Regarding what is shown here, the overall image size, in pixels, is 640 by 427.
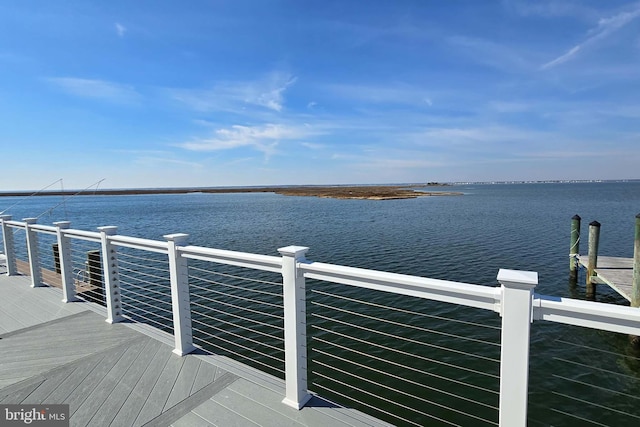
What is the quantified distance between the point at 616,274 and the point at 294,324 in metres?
10.3

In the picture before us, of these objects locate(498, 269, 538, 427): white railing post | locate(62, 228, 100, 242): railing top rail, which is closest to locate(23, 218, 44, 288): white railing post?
locate(62, 228, 100, 242): railing top rail

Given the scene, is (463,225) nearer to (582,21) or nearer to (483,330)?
(582,21)

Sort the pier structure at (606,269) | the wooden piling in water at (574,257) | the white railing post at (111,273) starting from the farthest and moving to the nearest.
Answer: the wooden piling in water at (574,257) < the pier structure at (606,269) < the white railing post at (111,273)

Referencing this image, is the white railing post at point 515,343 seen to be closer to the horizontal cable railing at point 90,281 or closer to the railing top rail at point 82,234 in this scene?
the railing top rail at point 82,234

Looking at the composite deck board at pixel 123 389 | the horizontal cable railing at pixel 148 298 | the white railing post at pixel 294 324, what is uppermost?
the white railing post at pixel 294 324

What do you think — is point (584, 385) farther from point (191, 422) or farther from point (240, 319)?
point (240, 319)

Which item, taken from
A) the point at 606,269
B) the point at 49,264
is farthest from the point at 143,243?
the point at 49,264

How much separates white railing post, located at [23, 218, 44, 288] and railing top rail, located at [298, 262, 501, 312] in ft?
18.6

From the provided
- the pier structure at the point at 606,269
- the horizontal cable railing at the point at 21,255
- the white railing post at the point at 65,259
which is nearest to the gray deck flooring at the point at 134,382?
the white railing post at the point at 65,259

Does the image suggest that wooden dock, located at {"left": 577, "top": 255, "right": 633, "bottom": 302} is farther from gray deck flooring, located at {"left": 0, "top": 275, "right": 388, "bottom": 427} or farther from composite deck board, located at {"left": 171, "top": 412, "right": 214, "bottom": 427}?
composite deck board, located at {"left": 171, "top": 412, "right": 214, "bottom": 427}

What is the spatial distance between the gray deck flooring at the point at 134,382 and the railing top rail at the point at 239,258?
1.01m

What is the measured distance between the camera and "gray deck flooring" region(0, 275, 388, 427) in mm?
2391

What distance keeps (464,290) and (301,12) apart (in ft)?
35.0
